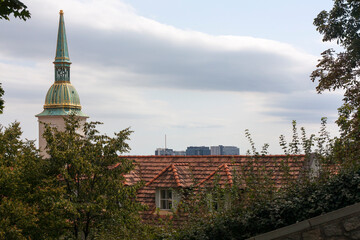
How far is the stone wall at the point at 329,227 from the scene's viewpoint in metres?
10.5

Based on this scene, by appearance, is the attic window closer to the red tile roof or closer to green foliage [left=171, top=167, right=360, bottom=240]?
the red tile roof

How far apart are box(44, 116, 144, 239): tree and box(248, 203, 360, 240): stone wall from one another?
11.8 m

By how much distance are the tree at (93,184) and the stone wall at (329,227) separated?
11789 mm

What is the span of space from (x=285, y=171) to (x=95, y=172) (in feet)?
41.5

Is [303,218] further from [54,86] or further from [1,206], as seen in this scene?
[54,86]

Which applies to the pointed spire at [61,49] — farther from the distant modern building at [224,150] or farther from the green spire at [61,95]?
the distant modern building at [224,150]

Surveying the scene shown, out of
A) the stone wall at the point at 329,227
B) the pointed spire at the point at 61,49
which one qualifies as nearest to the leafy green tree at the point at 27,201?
the stone wall at the point at 329,227

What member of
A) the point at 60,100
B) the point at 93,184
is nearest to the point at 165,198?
the point at 93,184

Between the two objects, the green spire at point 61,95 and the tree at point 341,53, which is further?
the green spire at point 61,95

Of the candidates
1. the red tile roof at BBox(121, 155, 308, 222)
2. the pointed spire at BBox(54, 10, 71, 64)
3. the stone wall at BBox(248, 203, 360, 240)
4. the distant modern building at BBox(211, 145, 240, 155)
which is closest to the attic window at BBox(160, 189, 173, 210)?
the red tile roof at BBox(121, 155, 308, 222)

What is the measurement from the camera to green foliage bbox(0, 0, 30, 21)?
1427 cm

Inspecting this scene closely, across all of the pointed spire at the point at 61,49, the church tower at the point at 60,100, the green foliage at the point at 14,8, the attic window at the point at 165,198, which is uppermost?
the pointed spire at the point at 61,49

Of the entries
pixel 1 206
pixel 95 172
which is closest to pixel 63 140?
pixel 95 172

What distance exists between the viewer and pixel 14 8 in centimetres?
1445
